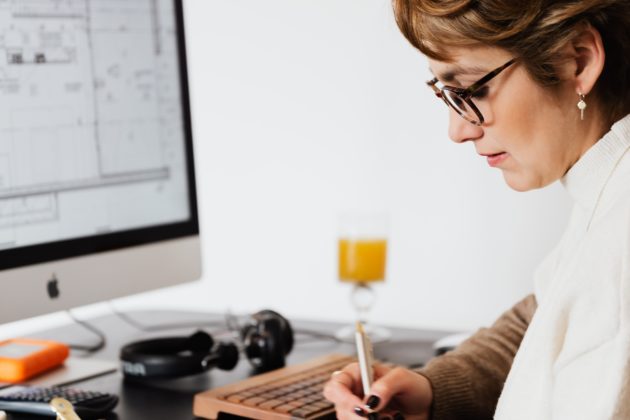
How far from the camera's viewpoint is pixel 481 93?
1.06 meters

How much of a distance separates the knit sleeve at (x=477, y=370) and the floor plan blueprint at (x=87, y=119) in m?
0.49

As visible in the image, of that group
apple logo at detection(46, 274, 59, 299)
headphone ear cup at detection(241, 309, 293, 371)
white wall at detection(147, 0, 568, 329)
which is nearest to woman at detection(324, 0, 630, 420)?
headphone ear cup at detection(241, 309, 293, 371)

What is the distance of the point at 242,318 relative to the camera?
69.8 inches

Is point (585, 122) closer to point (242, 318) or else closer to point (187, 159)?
point (187, 159)

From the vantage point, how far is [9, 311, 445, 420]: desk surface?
1193 millimetres

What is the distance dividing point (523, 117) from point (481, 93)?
0.05 m

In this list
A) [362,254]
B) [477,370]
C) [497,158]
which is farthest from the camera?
[362,254]

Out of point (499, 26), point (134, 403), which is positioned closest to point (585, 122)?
point (499, 26)

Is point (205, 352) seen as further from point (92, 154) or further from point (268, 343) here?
point (92, 154)

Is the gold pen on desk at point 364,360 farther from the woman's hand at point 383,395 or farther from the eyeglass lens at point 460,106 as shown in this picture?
the eyeglass lens at point 460,106

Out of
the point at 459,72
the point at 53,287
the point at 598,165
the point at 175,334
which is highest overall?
the point at 459,72

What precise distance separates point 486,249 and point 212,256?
2.63 ft

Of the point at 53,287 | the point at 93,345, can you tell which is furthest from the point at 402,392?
the point at 93,345

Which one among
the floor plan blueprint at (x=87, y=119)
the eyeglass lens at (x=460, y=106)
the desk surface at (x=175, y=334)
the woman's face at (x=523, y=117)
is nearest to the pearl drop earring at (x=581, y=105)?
the woman's face at (x=523, y=117)
